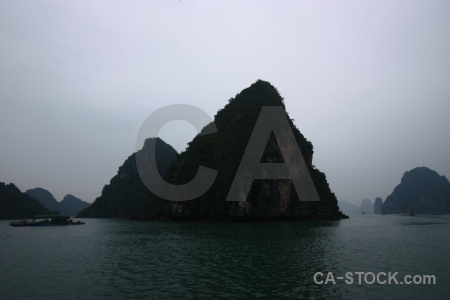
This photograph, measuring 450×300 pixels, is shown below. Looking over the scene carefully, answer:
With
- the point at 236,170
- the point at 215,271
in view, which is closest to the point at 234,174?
the point at 236,170

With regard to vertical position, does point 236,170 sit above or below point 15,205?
above

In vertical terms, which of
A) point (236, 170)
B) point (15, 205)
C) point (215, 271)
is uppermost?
point (236, 170)

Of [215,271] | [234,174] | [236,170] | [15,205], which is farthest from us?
[15,205]

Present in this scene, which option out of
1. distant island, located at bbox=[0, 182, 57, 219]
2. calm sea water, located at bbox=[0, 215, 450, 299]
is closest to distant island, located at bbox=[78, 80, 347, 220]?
calm sea water, located at bbox=[0, 215, 450, 299]

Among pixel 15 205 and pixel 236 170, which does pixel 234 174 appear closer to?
pixel 236 170

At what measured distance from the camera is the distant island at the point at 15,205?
183 meters

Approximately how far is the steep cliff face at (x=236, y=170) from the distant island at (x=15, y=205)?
119 m

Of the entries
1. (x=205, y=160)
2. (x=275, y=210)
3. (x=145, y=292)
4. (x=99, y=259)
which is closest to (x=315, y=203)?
(x=275, y=210)

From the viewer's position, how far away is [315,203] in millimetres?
Result: 120562

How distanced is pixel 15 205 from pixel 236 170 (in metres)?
167

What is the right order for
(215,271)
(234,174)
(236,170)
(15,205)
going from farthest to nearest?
(15,205) → (236,170) → (234,174) → (215,271)

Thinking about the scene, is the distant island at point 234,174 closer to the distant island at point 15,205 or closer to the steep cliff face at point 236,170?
the steep cliff face at point 236,170

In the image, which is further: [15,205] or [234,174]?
[15,205]

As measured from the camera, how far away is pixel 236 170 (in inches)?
4461
